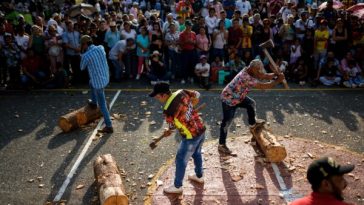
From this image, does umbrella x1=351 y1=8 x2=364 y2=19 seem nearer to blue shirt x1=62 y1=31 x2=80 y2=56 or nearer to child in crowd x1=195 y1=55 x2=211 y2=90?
child in crowd x1=195 y1=55 x2=211 y2=90

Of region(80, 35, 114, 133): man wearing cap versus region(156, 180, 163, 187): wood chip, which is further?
region(80, 35, 114, 133): man wearing cap

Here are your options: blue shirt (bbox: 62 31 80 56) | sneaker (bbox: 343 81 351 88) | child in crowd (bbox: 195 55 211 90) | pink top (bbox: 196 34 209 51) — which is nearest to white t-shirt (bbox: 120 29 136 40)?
blue shirt (bbox: 62 31 80 56)

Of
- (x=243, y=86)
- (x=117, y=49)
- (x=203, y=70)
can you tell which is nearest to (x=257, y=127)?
(x=243, y=86)

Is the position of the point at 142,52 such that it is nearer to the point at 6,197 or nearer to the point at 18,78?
the point at 18,78

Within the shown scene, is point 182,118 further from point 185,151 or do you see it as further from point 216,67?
point 216,67

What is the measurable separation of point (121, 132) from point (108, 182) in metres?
2.91

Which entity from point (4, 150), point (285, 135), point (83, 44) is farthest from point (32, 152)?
point (285, 135)

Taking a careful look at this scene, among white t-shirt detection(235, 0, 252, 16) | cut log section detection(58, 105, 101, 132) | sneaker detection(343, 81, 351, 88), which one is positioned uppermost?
white t-shirt detection(235, 0, 252, 16)

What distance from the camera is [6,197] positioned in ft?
23.4

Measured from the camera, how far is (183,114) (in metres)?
6.29

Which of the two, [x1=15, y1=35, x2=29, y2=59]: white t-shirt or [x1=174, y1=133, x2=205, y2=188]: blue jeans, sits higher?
[x1=15, y1=35, x2=29, y2=59]: white t-shirt

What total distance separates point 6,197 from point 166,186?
2836 millimetres

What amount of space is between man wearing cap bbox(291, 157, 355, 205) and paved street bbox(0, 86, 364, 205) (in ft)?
13.0

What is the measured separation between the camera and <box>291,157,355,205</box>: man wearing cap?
11.7 ft
